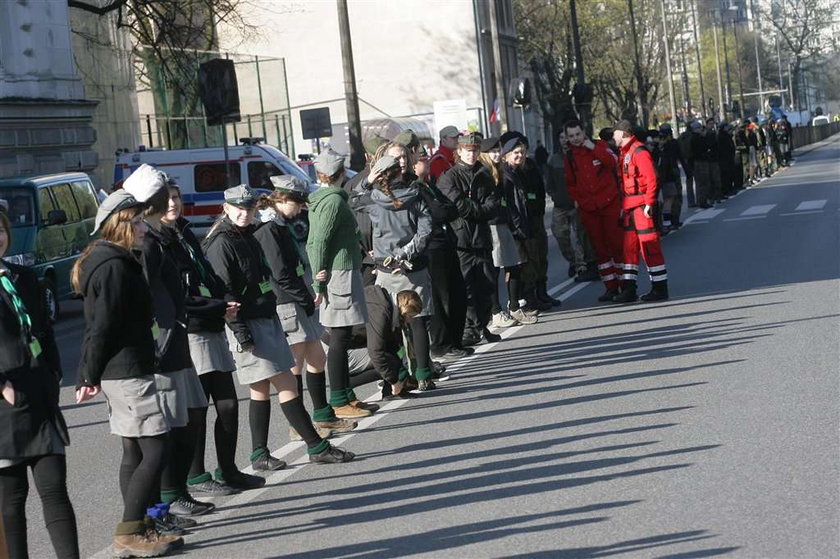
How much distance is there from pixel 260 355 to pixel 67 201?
14109mm

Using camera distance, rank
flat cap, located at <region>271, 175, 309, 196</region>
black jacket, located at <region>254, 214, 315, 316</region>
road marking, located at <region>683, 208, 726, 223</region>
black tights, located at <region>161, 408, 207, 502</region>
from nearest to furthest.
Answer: black tights, located at <region>161, 408, 207, 502</region>
black jacket, located at <region>254, 214, 315, 316</region>
flat cap, located at <region>271, 175, 309, 196</region>
road marking, located at <region>683, 208, 726, 223</region>

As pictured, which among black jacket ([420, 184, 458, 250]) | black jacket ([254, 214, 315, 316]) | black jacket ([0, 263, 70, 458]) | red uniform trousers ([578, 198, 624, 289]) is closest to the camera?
black jacket ([0, 263, 70, 458])

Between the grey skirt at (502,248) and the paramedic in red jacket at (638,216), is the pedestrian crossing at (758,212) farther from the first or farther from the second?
the grey skirt at (502,248)

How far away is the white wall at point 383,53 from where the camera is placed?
198ft

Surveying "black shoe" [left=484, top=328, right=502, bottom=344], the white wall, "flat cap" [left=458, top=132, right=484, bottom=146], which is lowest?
"black shoe" [left=484, top=328, right=502, bottom=344]

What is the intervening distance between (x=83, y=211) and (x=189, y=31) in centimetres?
1108

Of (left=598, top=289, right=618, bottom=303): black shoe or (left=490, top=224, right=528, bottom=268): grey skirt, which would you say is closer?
(left=490, top=224, right=528, bottom=268): grey skirt

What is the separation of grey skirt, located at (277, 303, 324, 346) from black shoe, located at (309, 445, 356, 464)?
0.78 m

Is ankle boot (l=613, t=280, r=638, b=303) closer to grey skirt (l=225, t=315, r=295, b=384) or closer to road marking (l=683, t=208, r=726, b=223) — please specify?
grey skirt (l=225, t=315, r=295, b=384)

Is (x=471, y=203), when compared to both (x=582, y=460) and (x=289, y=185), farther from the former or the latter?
(x=582, y=460)

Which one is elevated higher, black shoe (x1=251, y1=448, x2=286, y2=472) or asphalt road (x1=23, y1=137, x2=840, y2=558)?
black shoe (x1=251, y1=448, x2=286, y2=472)

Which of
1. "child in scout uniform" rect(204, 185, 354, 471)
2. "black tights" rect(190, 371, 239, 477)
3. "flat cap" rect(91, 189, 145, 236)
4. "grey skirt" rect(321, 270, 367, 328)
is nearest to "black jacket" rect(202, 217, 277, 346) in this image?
"child in scout uniform" rect(204, 185, 354, 471)

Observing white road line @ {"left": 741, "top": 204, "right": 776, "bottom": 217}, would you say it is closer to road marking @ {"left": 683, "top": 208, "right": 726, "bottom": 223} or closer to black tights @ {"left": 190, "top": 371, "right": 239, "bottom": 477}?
road marking @ {"left": 683, "top": 208, "right": 726, "bottom": 223}

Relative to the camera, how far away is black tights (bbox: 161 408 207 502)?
24.4 ft
